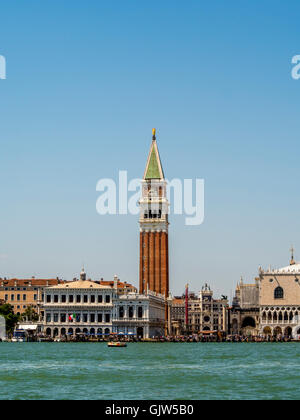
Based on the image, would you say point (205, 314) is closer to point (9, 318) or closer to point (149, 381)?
point (9, 318)

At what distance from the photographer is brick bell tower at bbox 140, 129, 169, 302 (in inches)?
5315

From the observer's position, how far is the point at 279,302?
13362 centimetres

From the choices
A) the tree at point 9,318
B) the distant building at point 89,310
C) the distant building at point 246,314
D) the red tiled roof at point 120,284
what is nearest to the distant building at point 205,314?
the distant building at point 246,314

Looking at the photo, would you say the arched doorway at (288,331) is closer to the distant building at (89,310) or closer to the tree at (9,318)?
the distant building at (89,310)

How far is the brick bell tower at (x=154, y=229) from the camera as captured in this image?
443 feet

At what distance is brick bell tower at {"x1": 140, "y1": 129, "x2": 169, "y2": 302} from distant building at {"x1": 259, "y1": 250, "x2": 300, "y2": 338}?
16204 millimetres

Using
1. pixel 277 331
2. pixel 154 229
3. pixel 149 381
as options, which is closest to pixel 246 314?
pixel 277 331

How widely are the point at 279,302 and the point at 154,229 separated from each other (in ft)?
78.3

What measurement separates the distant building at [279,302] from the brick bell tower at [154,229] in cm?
1620

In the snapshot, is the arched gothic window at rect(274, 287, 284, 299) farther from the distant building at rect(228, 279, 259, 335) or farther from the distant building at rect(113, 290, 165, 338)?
the distant building at rect(228, 279, 259, 335)
